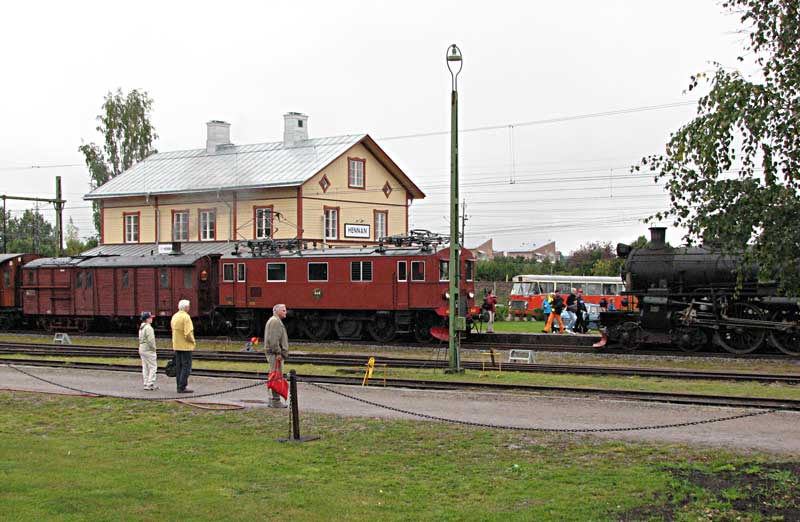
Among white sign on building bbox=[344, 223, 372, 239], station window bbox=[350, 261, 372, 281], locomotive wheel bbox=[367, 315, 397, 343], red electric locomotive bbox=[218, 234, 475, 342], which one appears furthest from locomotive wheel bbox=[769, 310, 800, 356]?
white sign on building bbox=[344, 223, 372, 239]


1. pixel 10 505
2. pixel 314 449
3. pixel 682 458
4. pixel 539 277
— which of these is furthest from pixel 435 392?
pixel 539 277

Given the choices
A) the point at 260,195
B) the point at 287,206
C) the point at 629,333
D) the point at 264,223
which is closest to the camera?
the point at 629,333

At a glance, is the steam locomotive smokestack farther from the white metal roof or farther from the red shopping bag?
the white metal roof

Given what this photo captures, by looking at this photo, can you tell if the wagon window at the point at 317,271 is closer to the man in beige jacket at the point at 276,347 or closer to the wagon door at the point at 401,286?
the wagon door at the point at 401,286

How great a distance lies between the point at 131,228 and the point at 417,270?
2433 centimetres

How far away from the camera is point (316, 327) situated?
100 feet

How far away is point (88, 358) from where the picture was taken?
80.9ft

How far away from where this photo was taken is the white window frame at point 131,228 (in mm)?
46375

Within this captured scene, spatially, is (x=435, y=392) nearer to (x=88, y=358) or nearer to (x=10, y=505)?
(x=10, y=505)

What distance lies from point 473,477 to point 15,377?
14.0m

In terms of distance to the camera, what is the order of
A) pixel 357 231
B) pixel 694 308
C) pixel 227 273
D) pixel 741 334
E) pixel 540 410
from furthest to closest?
1. pixel 357 231
2. pixel 227 273
3. pixel 694 308
4. pixel 741 334
5. pixel 540 410

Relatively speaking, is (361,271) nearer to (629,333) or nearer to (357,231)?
(629,333)

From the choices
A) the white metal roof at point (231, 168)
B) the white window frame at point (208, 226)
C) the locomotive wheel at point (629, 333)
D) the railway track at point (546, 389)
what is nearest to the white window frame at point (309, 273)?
the railway track at point (546, 389)

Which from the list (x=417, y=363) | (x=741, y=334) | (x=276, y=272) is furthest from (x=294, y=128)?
(x=741, y=334)
